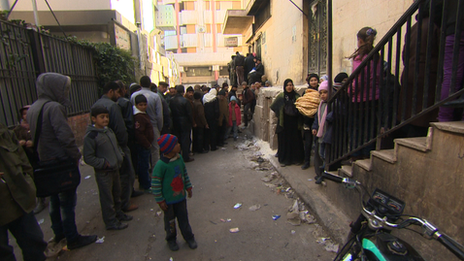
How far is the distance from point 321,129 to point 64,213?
359 cm

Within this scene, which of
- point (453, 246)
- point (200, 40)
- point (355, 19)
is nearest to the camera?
point (453, 246)

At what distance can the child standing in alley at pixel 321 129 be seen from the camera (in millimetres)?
3791

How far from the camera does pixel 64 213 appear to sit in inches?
113

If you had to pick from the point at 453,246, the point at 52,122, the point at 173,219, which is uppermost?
the point at 52,122

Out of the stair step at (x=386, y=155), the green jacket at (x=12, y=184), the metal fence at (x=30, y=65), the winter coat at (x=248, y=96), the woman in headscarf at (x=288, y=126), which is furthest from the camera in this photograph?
the winter coat at (x=248, y=96)

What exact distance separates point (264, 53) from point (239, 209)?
887 centimetres

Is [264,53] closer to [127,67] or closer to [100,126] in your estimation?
[127,67]

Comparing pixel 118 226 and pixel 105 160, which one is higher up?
pixel 105 160

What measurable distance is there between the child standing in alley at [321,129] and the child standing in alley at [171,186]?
83.0 inches

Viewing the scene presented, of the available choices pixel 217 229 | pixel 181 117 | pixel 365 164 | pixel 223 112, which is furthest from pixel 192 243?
pixel 223 112

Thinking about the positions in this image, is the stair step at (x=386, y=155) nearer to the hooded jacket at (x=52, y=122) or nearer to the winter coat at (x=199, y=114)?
the hooded jacket at (x=52, y=122)

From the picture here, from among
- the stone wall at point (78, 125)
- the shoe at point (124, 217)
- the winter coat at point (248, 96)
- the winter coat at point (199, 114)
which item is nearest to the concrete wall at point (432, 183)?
the shoe at point (124, 217)

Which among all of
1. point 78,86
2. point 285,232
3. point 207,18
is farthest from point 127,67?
point 207,18

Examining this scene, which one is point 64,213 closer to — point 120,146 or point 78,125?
point 120,146
